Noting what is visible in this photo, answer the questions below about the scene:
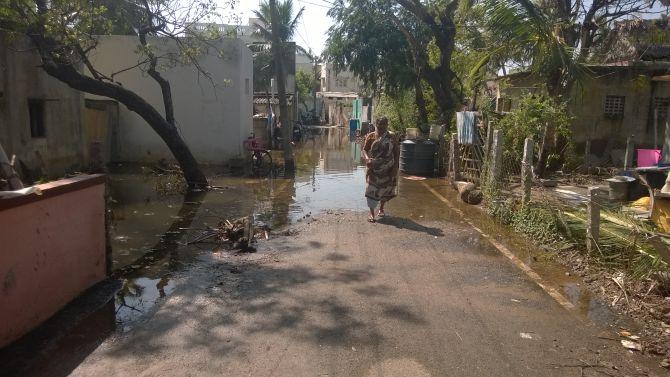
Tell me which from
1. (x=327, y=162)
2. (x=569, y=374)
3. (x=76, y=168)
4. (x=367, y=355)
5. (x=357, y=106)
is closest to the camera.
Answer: (x=569, y=374)

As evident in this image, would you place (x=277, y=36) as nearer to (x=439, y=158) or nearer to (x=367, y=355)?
(x=439, y=158)

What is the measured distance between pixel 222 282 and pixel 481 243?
373 cm

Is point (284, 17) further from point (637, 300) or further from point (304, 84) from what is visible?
point (637, 300)

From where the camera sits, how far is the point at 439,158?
14.9 metres

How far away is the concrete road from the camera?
373cm

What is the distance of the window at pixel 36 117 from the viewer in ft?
38.8

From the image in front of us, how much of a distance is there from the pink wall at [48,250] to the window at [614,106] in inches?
524

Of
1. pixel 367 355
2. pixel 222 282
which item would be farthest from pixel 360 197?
pixel 367 355

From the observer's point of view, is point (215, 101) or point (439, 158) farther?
point (215, 101)

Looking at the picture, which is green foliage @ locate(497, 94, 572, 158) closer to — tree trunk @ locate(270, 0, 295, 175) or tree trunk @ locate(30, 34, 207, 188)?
tree trunk @ locate(270, 0, 295, 175)

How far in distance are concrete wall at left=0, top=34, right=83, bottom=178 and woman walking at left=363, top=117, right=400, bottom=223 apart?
20.2 feet

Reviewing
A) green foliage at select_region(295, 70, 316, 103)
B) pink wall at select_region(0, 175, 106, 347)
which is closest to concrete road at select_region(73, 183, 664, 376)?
pink wall at select_region(0, 175, 106, 347)

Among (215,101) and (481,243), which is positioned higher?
(215,101)

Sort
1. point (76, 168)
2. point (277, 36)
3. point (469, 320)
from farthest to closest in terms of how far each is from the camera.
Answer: point (277, 36) < point (76, 168) < point (469, 320)
